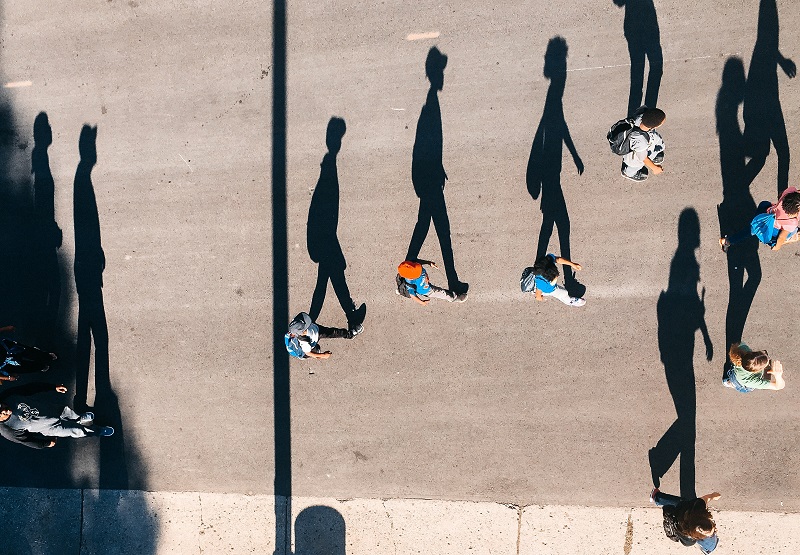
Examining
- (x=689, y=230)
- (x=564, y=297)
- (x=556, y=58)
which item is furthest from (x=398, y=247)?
(x=689, y=230)

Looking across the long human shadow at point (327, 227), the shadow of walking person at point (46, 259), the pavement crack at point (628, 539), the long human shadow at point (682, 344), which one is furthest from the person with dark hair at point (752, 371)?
the shadow of walking person at point (46, 259)

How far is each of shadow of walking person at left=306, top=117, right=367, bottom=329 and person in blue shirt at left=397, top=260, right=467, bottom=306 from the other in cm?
112

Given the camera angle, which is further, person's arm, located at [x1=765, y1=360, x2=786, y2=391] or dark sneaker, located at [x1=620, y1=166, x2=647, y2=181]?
dark sneaker, located at [x1=620, y1=166, x2=647, y2=181]

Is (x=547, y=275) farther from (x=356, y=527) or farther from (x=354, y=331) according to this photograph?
(x=356, y=527)

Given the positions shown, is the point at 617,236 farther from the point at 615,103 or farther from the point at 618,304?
the point at 615,103

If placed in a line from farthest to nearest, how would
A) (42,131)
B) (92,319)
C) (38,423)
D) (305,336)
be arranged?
1. (42,131)
2. (92,319)
3. (38,423)
4. (305,336)

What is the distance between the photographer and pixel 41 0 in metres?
7.93

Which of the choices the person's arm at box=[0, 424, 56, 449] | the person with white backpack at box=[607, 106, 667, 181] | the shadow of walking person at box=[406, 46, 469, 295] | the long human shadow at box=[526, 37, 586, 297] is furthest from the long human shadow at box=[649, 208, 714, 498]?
the person's arm at box=[0, 424, 56, 449]

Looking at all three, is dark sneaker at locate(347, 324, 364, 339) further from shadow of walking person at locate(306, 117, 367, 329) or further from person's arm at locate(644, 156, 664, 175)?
person's arm at locate(644, 156, 664, 175)

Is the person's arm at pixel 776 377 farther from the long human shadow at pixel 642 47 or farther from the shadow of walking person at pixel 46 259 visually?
the shadow of walking person at pixel 46 259

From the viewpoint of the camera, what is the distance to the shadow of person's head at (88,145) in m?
7.84

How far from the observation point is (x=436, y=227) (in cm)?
728

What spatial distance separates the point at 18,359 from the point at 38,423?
0.99 metres

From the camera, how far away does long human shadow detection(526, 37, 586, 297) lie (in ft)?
23.2
